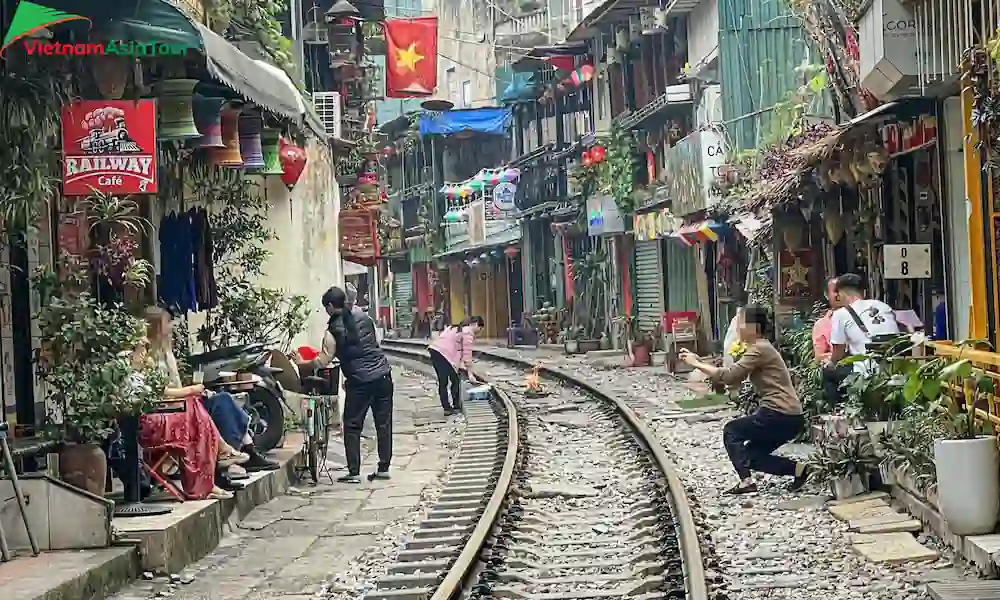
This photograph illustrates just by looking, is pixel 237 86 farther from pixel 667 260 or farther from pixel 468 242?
pixel 468 242

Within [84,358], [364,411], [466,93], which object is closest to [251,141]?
[364,411]

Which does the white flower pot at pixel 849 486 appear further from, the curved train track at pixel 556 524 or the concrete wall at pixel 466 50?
the concrete wall at pixel 466 50

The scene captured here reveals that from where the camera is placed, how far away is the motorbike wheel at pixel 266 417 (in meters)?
14.2

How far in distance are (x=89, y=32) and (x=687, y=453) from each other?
8.37 m

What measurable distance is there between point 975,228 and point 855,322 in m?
2.33

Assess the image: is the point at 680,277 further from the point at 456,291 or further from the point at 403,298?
the point at 403,298

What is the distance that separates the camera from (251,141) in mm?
14711

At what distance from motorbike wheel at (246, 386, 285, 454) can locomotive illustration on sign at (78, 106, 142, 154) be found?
4.50 metres

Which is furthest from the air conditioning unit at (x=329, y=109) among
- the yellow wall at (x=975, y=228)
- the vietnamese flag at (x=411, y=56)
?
the yellow wall at (x=975, y=228)

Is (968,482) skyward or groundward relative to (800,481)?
skyward

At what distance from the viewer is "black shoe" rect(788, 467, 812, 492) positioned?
39.2 feet

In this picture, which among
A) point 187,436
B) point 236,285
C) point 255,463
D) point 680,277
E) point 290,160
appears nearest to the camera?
point 187,436

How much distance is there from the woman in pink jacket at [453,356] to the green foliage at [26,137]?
13.1 metres

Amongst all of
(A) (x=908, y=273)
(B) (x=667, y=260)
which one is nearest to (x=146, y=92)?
(A) (x=908, y=273)
